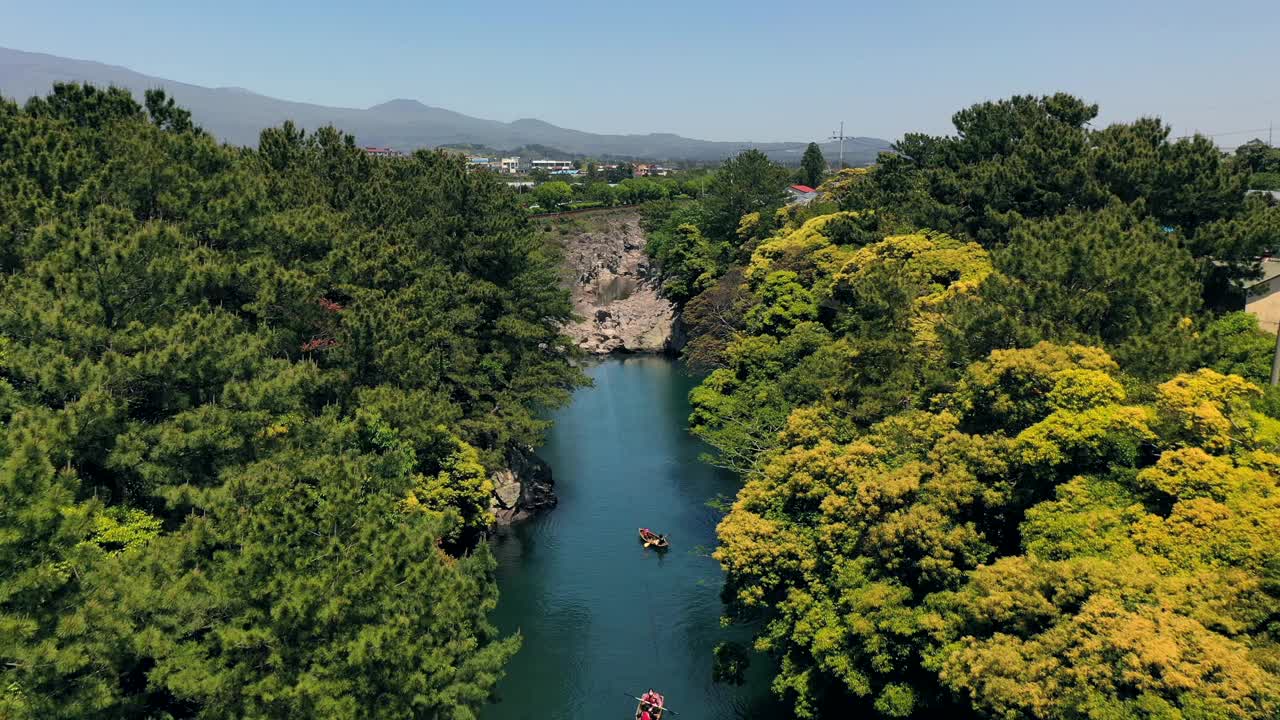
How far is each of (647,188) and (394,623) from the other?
83.7 metres

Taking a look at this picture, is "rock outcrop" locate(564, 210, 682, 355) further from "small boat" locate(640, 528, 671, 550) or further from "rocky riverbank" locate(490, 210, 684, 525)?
"small boat" locate(640, 528, 671, 550)

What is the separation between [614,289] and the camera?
72500 mm

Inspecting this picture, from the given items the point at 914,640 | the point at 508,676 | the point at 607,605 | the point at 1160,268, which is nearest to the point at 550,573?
the point at 607,605

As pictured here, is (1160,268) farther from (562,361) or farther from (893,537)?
(562,361)

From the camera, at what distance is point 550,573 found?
29.1m

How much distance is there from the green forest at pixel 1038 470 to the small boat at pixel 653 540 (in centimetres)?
420

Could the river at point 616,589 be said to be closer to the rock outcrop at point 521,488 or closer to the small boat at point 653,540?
the small boat at point 653,540

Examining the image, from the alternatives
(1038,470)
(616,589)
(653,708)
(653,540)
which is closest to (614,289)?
(653,540)

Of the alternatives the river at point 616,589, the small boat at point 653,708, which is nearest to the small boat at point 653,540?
the river at point 616,589

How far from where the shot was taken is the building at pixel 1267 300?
3036 cm

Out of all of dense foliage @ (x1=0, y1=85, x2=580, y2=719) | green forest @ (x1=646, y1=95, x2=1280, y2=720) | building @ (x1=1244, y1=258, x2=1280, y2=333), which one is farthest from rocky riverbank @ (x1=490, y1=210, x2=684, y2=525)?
building @ (x1=1244, y1=258, x2=1280, y2=333)

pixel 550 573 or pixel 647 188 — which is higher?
pixel 647 188

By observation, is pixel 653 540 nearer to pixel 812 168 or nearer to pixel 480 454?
pixel 480 454

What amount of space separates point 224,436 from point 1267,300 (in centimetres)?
3429
